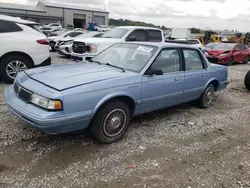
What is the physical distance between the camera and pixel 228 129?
15.0ft

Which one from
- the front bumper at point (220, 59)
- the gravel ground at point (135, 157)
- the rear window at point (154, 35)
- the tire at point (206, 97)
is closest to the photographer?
the gravel ground at point (135, 157)

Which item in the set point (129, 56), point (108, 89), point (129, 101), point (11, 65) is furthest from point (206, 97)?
point (11, 65)

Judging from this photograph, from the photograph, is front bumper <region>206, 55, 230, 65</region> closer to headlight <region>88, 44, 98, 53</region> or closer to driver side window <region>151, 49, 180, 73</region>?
headlight <region>88, 44, 98, 53</region>

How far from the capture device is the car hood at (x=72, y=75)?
3.15 metres

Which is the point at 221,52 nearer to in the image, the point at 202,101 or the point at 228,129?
the point at 202,101

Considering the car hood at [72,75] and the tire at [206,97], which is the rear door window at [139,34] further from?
the car hood at [72,75]

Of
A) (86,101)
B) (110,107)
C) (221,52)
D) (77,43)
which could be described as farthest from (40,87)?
(221,52)

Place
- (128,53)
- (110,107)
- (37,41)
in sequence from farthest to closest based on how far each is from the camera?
(37,41) < (128,53) < (110,107)

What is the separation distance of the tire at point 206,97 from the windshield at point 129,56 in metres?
2.01

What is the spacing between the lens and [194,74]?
4941 millimetres

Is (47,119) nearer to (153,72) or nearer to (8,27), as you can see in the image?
(153,72)

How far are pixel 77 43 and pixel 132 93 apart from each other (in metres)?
6.68

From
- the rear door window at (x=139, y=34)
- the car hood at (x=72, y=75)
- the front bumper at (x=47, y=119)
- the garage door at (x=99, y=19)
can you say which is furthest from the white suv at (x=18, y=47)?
the garage door at (x=99, y=19)

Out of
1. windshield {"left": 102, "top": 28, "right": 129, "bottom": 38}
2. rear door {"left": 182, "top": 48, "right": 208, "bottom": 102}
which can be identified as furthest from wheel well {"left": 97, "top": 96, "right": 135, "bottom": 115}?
windshield {"left": 102, "top": 28, "right": 129, "bottom": 38}
